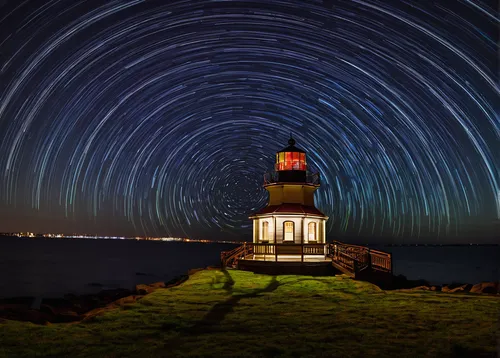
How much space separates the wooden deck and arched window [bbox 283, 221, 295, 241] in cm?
88

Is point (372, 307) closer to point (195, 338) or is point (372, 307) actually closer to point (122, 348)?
point (195, 338)

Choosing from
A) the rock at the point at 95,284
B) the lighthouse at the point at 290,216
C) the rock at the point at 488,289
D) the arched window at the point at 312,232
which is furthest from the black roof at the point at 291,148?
the rock at the point at 95,284

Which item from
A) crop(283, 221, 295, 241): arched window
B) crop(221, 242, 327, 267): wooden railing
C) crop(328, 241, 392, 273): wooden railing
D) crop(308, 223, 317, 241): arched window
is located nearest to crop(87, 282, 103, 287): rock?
crop(221, 242, 327, 267): wooden railing

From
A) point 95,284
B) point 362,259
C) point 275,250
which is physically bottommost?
point 95,284

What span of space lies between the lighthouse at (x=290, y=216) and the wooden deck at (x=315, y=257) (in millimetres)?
53

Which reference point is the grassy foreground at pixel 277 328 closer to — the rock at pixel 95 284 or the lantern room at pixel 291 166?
the lantern room at pixel 291 166

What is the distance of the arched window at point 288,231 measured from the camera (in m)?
28.3

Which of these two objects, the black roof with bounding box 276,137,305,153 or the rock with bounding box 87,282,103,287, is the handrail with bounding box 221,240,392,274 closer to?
the black roof with bounding box 276,137,305,153

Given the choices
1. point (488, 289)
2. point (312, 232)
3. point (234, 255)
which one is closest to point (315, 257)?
point (312, 232)

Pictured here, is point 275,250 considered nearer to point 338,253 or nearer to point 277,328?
point 338,253

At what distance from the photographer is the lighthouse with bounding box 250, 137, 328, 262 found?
27016mm

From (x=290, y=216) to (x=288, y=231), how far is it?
3.33 feet

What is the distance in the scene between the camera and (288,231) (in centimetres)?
2839

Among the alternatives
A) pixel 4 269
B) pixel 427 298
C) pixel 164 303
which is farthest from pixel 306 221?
pixel 4 269
